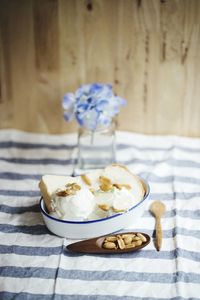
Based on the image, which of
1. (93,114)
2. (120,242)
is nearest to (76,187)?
(120,242)

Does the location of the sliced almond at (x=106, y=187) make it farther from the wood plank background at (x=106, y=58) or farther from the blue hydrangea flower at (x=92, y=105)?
the wood plank background at (x=106, y=58)

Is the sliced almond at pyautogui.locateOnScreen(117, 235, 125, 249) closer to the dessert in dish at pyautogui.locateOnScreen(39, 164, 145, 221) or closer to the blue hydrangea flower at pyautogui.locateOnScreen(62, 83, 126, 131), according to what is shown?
the dessert in dish at pyautogui.locateOnScreen(39, 164, 145, 221)

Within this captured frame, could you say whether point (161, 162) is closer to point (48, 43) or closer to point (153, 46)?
point (153, 46)

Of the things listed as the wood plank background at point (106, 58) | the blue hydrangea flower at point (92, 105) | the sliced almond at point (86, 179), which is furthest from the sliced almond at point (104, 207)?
the wood plank background at point (106, 58)

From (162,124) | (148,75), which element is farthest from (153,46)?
(162,124)

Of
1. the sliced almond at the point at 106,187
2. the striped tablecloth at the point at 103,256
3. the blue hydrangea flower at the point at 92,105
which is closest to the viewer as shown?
the striped tablecloth at the point at 103,256

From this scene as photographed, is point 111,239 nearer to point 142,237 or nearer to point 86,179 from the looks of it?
point 142,237
